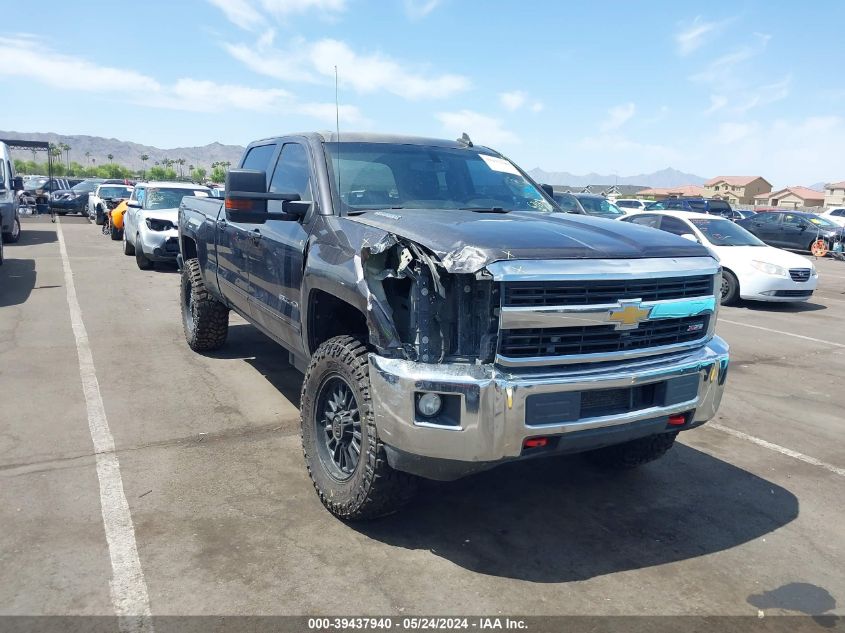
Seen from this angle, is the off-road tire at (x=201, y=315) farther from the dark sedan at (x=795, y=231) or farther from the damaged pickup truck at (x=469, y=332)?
the dark sedan at (x=795, y=231)

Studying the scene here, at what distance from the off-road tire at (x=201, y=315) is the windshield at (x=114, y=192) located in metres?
18.9

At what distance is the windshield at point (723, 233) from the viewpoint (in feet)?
39.2

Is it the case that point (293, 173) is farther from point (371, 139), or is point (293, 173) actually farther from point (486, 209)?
point (486, 209)

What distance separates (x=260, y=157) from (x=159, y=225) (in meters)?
8.36

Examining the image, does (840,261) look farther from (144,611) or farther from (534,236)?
(144,611)

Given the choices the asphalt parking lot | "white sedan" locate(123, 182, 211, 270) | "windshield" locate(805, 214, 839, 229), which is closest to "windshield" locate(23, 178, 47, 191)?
"white sedan" locate(123, 182, 211, 270)

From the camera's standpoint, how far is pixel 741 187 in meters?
107

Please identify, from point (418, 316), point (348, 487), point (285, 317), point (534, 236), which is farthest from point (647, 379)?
point (285, 317)

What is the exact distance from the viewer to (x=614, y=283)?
320 centimetres

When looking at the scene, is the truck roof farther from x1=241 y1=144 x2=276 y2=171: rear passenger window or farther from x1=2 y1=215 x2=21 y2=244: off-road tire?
x1=2 y1=215 x2=21 y2=244: off-road tire

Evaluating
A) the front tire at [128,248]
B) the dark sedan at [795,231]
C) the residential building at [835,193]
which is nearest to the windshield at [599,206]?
the dark sedan at [795,231]

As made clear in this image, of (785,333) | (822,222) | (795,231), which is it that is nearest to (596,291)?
(785,333)

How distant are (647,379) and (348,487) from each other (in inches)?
62.5

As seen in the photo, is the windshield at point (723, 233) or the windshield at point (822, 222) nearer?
the windshield at point (723, 233)
